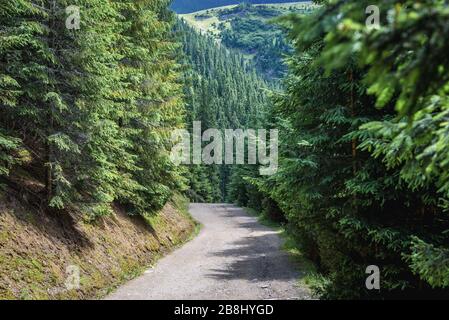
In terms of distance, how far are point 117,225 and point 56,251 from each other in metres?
5.61

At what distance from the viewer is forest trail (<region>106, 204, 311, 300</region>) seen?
11.9 m

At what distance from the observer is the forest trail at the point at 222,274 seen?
11.9 m

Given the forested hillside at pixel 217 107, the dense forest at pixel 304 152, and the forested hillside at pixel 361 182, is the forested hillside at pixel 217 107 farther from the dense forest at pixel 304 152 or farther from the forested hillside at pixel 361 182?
the forested hillside at pixel 361 182

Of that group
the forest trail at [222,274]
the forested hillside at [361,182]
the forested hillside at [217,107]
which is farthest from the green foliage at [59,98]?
the forested hillside at [217,107]

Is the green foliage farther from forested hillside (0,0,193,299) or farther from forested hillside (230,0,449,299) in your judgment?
forested hillside (230,0,449,299)

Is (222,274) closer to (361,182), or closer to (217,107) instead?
(361,182)

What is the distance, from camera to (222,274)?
1502 centimetres
